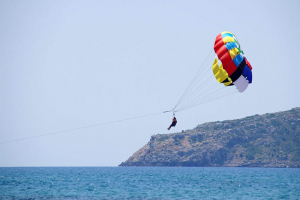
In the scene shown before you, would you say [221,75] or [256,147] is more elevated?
[256,147]

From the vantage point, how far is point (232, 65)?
33.6 metres

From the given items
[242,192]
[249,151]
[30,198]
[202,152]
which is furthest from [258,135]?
[30,198]

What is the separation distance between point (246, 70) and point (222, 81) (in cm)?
228

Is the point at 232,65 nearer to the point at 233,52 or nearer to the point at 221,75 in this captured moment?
the point at 233,52

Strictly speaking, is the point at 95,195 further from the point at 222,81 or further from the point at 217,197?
the point at 222,81

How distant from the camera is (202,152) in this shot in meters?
198

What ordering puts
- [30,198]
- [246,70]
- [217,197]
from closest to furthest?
[246,70] < [30,198] < [217,197]

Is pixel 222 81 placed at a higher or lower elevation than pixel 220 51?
lower

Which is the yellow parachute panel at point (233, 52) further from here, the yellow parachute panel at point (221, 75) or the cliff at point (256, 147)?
the cliff at point (256, 147)

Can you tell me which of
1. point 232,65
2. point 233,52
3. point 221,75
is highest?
point 233,52

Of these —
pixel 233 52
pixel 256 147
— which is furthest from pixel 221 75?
pixel 256 147

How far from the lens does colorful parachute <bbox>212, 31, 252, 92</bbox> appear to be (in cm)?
3356

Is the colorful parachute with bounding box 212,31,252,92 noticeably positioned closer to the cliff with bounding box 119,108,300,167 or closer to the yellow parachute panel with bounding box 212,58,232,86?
the yellow parachute panel with bounding box 212,58,232,86

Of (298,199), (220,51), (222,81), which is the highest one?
(220,51)
